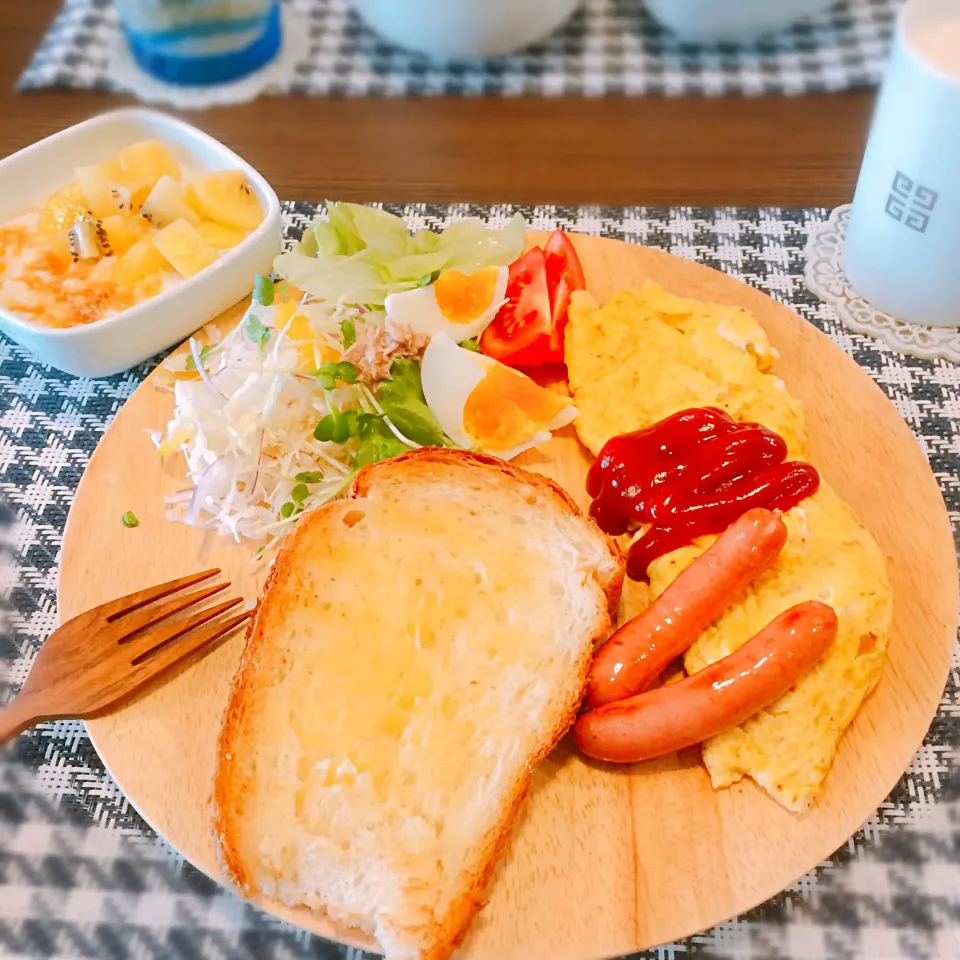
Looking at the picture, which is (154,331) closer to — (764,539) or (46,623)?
(46,623)

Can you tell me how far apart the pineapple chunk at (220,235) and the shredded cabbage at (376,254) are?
0.87 feet

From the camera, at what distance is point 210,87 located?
403 cm

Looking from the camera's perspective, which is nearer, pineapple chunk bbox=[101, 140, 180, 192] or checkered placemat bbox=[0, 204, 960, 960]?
checkered placemat bbox=[0, 204, 960, 960]

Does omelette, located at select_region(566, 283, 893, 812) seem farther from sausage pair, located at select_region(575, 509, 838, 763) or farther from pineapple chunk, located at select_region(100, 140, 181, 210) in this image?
pineapple chunk, located at select_region(100, 140, 181, 210)

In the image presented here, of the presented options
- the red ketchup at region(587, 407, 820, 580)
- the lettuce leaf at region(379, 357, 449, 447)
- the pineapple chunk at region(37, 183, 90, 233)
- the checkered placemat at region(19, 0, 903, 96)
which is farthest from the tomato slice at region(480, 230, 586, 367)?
the checkered placemat at region(19, 0, 903, 96)

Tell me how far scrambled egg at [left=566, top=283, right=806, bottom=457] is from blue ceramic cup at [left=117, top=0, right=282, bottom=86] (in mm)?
2348

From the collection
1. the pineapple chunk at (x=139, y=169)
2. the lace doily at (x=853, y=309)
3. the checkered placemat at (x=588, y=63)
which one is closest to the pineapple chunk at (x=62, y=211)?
the pineapple chunk at (x=139, y=169)

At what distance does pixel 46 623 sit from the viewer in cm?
242

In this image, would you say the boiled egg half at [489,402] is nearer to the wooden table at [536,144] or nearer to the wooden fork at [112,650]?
the wooden fork at [112,650]

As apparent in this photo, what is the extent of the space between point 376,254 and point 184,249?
2.14 ft

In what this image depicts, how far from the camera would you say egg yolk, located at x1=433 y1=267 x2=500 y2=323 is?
8.45 ft

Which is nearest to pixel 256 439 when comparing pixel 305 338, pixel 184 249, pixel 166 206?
pixel 305 338

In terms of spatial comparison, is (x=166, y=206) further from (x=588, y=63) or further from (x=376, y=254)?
(x=588, y=63)

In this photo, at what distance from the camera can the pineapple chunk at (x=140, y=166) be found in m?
3.10
